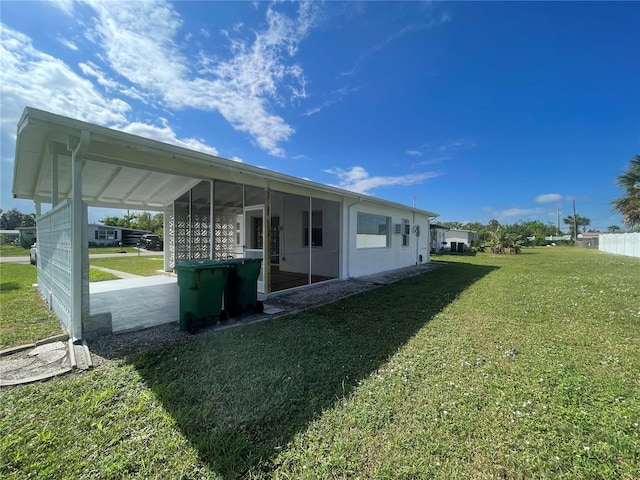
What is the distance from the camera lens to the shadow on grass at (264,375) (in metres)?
2.00

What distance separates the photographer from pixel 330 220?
9711 millimetres

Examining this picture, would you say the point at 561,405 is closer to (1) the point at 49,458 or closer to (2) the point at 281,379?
(2) the point at 281,379

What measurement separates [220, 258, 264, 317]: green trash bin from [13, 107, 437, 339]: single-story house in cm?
131

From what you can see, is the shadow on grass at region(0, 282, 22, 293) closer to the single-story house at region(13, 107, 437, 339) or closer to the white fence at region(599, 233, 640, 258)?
the single-story house at region(13, 107, 437, 339)

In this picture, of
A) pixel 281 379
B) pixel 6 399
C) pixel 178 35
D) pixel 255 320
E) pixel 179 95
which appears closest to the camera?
pixel 6 399

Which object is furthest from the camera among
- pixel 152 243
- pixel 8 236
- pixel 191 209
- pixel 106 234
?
pixel 8 236

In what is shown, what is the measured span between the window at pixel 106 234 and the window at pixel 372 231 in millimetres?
34278

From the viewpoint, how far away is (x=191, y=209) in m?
9.00

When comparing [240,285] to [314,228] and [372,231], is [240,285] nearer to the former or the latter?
[314,228]

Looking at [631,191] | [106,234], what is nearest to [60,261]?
[631,191]

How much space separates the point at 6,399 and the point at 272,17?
9551mm

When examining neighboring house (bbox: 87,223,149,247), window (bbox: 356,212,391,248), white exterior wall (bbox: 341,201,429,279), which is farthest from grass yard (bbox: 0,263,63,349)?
neighboring house (bbox: 87,223,149,247)

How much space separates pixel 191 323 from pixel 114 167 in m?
4.53

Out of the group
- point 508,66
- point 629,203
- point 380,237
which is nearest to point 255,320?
point 380,237
